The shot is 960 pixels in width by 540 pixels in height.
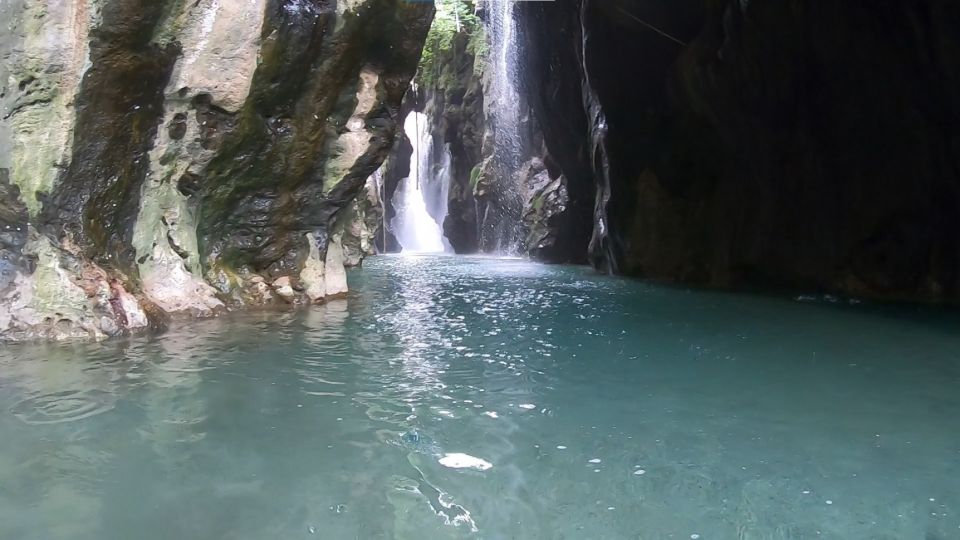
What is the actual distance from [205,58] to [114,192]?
198 centimetres

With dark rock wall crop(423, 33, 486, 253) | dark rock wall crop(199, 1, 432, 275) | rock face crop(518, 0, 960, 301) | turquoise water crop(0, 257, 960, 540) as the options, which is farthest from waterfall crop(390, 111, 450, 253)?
turquoise water crop(0, 257, 960, 540)

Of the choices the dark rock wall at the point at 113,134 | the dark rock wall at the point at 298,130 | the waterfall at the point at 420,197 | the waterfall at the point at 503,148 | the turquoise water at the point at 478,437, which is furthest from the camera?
the waterfall at the point at 420,197

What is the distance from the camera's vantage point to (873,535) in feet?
9.09

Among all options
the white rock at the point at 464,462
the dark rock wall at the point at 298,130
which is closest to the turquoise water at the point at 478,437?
the white rock at the point at 464,462

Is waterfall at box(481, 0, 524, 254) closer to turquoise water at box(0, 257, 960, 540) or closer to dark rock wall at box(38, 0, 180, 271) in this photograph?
dark rock wall at box(38, 0, 180, 271)

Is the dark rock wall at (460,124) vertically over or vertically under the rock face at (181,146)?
over

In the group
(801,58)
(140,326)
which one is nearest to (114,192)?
(140,326)

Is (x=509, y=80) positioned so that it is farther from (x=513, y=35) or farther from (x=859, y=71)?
(x=859, y=71)

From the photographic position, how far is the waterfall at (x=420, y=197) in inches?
1909

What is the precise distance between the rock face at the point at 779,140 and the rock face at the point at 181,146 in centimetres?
751

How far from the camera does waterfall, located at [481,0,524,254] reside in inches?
1173

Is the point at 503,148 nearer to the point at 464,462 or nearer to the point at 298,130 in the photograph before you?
the point at 298,130

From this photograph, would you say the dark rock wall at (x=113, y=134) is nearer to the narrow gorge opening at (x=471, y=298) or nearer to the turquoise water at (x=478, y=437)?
the narrow gorge opening at (x=471, y=298)

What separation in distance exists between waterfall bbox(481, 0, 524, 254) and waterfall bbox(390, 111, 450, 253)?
369 inches
